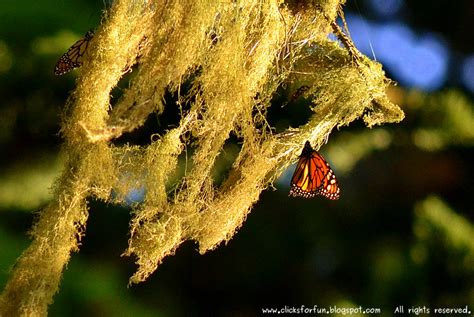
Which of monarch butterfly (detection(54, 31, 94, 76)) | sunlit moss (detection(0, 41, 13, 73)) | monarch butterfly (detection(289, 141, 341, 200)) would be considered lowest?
monarch butterfly (detection(289, 141, 341, 200))

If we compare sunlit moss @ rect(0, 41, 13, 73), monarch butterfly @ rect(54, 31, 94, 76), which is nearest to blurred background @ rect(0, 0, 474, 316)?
sunlit moss @ rect(0, 41, 13, 73)

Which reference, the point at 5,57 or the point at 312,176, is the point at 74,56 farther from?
the point at 5,57

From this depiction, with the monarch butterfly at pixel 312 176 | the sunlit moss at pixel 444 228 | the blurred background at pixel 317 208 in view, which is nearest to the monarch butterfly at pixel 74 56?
the monarch butterfly at pixel 312 176

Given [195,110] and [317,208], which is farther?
[317,208]

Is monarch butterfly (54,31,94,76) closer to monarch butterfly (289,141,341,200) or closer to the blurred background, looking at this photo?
monarch butterfly (289,141,341,200)

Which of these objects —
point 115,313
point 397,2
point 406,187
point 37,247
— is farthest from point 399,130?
point 37,247

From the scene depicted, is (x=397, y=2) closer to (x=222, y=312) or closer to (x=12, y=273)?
(x=222, y=312)

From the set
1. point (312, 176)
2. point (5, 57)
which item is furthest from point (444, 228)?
point (5, 57)
